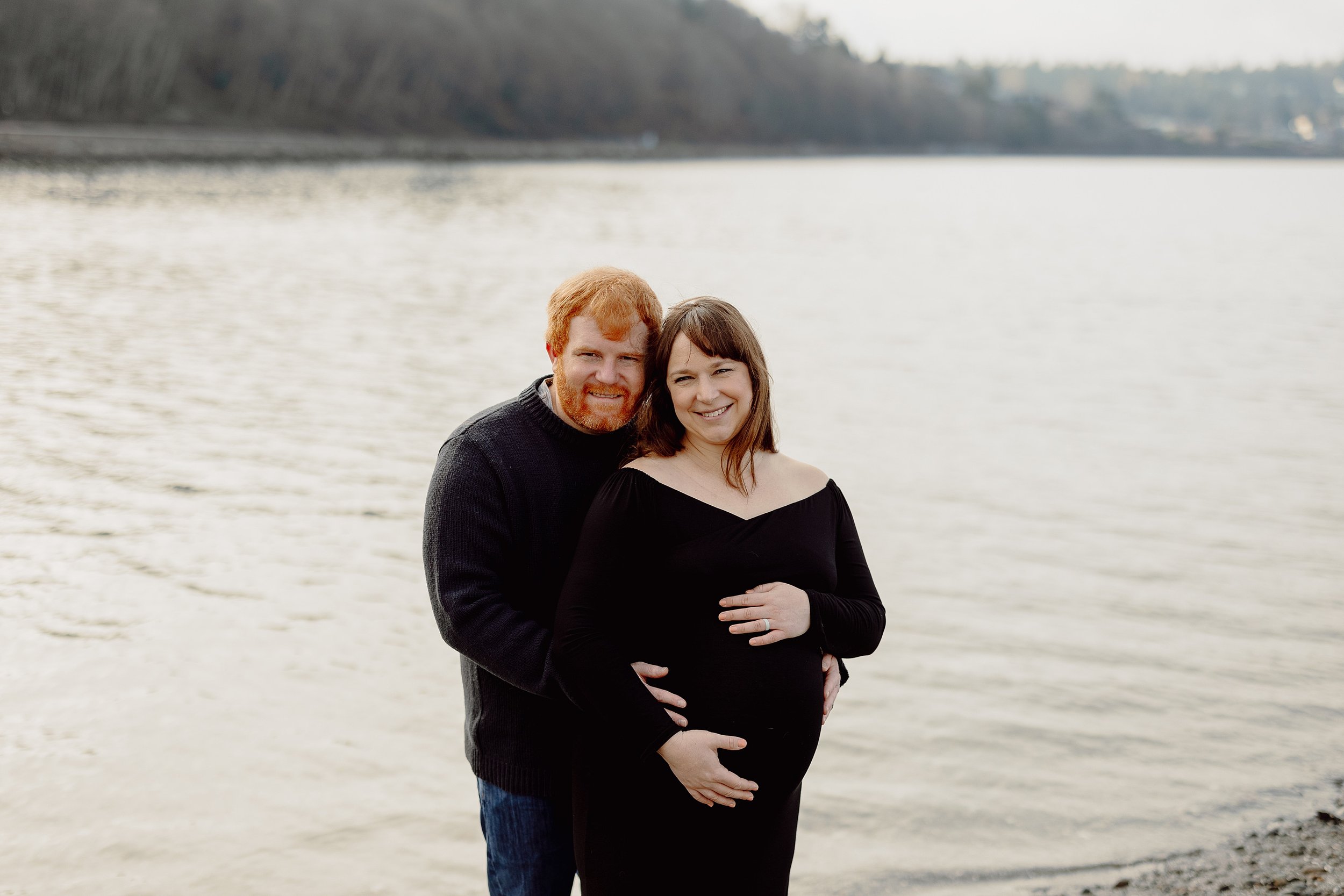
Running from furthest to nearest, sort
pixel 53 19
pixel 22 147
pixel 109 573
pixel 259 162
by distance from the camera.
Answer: pixel 53 19
pixel 259 162
pixel 22 147
pixel 109 573

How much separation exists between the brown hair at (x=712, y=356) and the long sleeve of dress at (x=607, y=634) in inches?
8.3

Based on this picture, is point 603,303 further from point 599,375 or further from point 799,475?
point 799,475

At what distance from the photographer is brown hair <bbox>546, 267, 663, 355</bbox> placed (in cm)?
234

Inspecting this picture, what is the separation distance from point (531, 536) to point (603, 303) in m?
0.53

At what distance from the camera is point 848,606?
7.93 feet

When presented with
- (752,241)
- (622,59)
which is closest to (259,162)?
(752,241)

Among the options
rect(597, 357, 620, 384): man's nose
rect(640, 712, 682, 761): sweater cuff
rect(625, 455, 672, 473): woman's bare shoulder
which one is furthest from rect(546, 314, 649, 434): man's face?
rect(640, 712, 682, 761): sweater cuff

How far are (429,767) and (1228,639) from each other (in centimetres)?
508

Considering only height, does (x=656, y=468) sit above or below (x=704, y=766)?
above

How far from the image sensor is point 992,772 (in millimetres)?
5414

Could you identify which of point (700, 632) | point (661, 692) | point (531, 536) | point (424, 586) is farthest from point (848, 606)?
point (424, 586)

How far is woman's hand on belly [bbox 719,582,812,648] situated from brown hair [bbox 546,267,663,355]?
0.59 meters

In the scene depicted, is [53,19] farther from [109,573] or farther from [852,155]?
[852,155]

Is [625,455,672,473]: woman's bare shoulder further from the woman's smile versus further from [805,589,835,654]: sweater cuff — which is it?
[805,589,835,654]: sweater cuff
